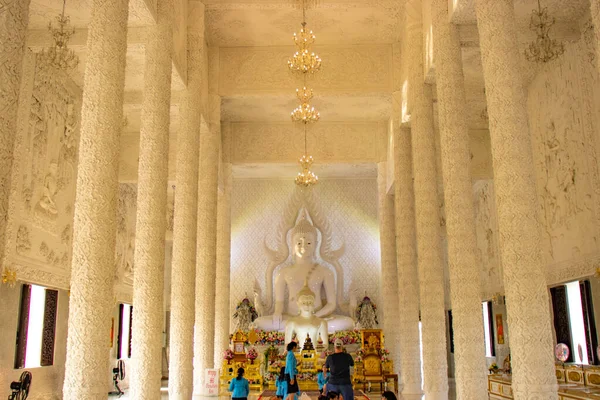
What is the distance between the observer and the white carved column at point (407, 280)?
1321cm

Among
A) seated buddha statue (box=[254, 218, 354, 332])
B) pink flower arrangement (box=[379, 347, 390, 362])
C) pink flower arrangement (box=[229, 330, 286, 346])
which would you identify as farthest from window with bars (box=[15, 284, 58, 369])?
seated buddha statue (box=[254, 218, 354, 332])

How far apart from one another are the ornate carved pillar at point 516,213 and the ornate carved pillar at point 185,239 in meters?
6.10

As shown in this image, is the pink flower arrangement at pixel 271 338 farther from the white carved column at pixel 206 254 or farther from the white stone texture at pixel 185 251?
the white stone texture at pixel 185 251

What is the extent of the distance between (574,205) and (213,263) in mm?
7916

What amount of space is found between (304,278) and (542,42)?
11891 millimetres

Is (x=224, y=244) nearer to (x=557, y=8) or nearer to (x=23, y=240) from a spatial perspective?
(x=23, y=240)

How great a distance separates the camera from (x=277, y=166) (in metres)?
19.3

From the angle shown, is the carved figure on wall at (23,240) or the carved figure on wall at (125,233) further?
the carved figure on wall at (125,233)

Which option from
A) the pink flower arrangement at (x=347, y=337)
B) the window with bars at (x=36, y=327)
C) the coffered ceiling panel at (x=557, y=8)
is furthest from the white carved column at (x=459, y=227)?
the pink flower arrangement at (x=347, y=337)

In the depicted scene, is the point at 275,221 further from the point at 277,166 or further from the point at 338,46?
the point at 338,46

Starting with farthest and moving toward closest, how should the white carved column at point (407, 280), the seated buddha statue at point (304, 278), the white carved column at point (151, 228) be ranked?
the seated buddha statue at point (304, 278)
the white carved column at point (407, 280)
the white carved column at point (151, 228)

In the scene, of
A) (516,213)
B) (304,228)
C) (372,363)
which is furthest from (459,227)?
(304,228)

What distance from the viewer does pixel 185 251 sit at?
11023mm

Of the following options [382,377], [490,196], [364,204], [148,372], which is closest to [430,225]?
[382,377]
